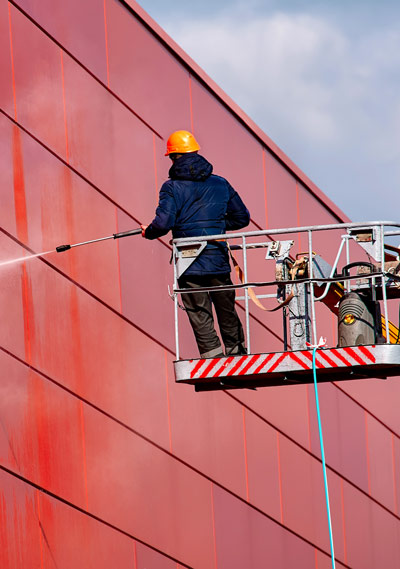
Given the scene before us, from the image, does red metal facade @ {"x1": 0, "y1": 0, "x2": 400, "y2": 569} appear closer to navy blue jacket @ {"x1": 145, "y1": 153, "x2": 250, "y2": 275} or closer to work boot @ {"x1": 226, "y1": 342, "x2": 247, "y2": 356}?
navy blue jacket @ {"x1": 145, "y1": 153, "x2": 250, "y2": 275}

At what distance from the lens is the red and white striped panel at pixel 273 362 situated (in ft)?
36.2

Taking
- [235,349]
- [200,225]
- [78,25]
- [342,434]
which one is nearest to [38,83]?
[78,25]

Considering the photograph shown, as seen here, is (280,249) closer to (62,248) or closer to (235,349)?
(235,349)

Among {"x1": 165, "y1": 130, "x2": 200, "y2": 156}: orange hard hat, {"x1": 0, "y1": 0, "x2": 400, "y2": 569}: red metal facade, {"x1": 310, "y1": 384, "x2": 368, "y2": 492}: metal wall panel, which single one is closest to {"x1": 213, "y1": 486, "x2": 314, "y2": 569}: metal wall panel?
{"x1": 0, "y1": 0, "x2": 400, "y2": 569}: red metal facade

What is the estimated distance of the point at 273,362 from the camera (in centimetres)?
1129

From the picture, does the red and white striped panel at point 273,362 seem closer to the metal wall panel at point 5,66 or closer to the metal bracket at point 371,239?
the metal bracket at point 371,239

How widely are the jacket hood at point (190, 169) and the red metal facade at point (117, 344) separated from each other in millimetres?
2360

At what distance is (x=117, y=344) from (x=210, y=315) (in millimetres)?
2702

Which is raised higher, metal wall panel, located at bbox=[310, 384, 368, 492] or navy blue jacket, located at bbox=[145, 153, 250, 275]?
navy blue jacket, located at bbox=[145, 153, 250, 275]

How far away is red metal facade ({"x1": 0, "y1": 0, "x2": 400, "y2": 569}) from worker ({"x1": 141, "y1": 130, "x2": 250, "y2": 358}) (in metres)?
2.19

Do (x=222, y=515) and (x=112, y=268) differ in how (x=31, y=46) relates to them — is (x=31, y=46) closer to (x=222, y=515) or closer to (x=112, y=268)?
(x=112, y=268)

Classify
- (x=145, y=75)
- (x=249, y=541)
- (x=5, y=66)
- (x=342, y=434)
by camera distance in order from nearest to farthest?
(x=5, y=66) < (x=145, y=75) < (x=249, y=541) < (x=342, y=434)

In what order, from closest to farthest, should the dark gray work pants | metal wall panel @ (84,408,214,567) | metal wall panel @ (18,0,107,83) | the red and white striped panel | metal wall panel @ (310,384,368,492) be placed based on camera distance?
the red and white striped panel < the dark gray work pants < metal wall panel @ (84,408,214,567) < metal wall panel @ (18,0,107,83) < metal wall panel @ (310,384,368,492)

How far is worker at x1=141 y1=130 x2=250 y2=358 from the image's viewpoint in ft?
37.8
